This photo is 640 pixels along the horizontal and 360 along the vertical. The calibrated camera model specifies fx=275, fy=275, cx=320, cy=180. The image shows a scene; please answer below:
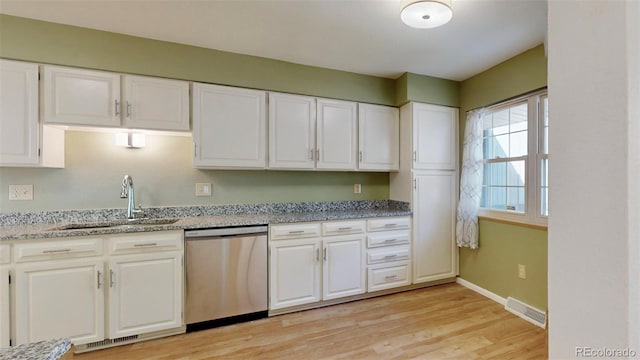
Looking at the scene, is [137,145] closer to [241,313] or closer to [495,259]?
[241,313]

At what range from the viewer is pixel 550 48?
47 cm

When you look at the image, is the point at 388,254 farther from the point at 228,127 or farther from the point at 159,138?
the point at 159,138

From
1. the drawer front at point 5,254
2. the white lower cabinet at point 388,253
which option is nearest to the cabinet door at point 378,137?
the white lower cabinet at point 388,253

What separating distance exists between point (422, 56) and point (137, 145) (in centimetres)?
279

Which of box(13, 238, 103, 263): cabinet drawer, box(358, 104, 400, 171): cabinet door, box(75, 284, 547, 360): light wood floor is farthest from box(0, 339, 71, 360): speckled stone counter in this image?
box(358, 104, 400, 171): cabinet door

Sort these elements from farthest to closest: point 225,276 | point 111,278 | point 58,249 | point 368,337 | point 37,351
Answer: point 225,276 < point 368,337 < point 111,278 < point 58,249 < point 37,351

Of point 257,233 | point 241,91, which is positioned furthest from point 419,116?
point 257,233

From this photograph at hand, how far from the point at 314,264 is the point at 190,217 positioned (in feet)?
4.18

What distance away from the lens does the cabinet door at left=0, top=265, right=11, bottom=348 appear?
1799 mm

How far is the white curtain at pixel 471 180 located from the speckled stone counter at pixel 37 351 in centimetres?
327

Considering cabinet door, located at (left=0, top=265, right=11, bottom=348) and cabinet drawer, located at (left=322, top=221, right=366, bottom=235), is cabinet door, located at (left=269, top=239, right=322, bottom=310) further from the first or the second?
cabinet door, located at (left=0, top=265, right=11, bottom=348)

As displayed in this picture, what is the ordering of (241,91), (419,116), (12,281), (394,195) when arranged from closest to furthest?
(12,281) → (241,91) → (419,116) → (394,195)

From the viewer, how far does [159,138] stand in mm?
2607

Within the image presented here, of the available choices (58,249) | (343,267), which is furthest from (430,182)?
(58,249)
